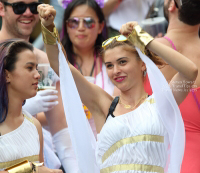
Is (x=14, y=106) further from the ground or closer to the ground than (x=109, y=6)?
closer to the ground

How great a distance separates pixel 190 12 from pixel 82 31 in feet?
4.32

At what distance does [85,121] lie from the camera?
2.99 metres

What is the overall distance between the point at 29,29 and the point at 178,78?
6.56 feet

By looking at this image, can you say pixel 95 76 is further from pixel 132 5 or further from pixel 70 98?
pixel 70 98

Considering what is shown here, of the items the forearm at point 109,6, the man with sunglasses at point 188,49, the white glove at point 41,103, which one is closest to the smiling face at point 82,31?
the forearm at point 109,6

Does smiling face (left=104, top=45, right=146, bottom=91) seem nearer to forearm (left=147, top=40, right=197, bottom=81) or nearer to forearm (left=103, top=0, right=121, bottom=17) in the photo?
forearm (left=147, top=40, right=197, bottom=81)

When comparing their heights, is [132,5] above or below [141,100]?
above

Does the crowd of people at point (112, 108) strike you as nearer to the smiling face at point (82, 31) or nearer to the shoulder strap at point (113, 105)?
the shoulder strap at point (113, 105)

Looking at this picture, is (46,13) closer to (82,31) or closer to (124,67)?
(124,67)

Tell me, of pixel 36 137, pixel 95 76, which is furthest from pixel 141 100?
pixel 95 76

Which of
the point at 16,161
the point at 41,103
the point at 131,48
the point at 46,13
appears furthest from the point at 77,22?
the point at 16,161

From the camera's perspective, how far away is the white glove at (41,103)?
3.95m

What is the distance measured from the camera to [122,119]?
305cm

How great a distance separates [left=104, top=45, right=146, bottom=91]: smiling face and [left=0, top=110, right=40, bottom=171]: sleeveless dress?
69cm
